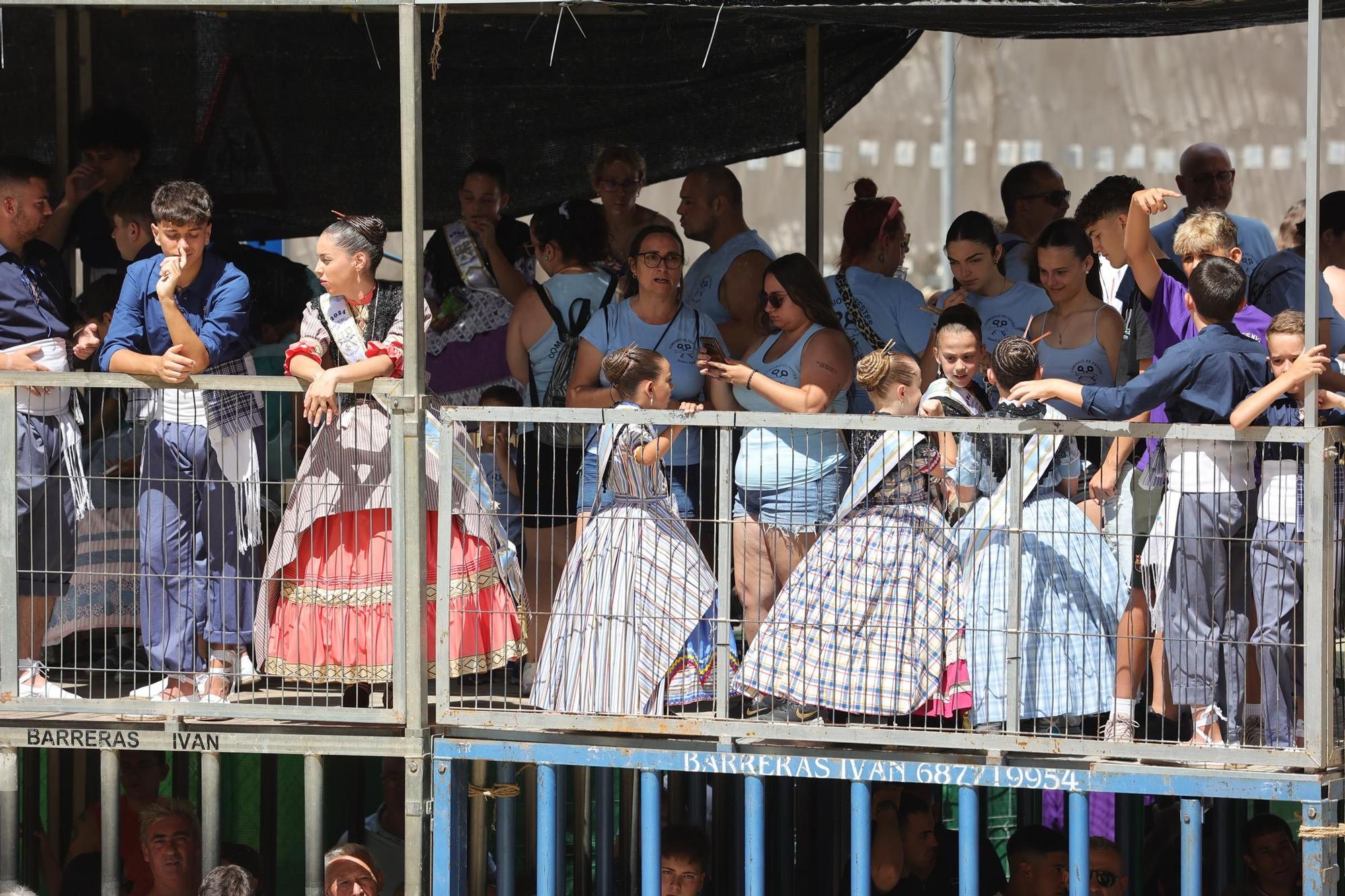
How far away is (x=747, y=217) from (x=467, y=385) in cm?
1397

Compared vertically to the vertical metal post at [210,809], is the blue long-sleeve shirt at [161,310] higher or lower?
higher

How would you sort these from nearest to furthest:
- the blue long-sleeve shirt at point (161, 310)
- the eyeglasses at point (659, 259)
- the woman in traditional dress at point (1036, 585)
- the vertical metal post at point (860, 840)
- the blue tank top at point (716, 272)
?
the woman in traditional dress at point (1036, 585)
the vertical metal post at point (860, 840)
the blue long-sleeve shirt at point (161, 310)
the eyeglasses at point (659, 259)
the blue tank top at point (716, 272)

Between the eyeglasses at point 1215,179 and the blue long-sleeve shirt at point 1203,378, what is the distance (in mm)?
2219

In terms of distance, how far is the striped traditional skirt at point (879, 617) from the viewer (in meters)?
6.57

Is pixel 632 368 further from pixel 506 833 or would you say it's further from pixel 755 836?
pixel 506 833

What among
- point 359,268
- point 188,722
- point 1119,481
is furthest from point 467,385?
point 1119,481

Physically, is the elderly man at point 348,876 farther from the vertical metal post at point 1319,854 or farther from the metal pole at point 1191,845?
the vertical metal post at point 1319,854

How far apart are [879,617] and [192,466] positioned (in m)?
2.45

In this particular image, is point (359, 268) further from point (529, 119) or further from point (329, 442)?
point (529, 119)

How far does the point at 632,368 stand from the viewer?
6.91 metres

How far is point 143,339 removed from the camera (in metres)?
7.05

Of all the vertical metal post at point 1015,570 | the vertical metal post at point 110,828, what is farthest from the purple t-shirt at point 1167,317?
the vertical metal post at point 110,828

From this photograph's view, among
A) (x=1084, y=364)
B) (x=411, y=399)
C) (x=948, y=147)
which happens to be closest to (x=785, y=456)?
(x=1084, y=364)

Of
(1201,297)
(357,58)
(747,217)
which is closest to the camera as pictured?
(1201,297)
